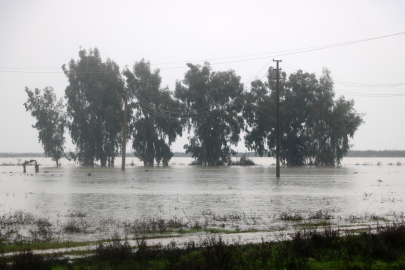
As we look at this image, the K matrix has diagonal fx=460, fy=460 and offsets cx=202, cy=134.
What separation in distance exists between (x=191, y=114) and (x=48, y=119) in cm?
2631

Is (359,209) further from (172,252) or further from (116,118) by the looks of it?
(116,118)

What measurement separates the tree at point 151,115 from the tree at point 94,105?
2.90 m

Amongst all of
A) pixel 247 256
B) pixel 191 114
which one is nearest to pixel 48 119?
pixel 191 114

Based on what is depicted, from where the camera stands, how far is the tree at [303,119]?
81062mm

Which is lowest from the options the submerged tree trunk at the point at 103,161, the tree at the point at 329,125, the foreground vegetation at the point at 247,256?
→ the foreground vegetation at the point at 247,256

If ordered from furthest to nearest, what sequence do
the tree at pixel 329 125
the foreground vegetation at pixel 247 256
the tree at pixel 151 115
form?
the tree at pixel 151 115
the tree at pixel 329 125
the foreground vegetation at pixel 247 256

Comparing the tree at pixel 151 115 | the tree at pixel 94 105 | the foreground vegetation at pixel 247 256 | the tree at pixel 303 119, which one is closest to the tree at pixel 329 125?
the tree at pixel 303 119

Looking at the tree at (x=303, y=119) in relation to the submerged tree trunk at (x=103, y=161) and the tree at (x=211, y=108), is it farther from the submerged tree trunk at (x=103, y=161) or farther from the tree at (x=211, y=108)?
the submerged tree trunk at (x=103, y=161)

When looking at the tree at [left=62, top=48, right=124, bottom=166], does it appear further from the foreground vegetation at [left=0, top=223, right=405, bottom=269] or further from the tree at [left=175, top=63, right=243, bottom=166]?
the foreground vegetation at [left=0, top=223, right=405, bottom=269]

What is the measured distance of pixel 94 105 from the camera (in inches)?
3275

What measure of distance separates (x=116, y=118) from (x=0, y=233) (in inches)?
2771

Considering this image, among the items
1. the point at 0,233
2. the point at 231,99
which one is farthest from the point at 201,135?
the point at 0,233

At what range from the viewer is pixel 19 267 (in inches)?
323


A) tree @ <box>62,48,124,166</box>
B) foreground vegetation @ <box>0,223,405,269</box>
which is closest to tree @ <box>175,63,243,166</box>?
tree @ <box>62,48,124,166</box>
